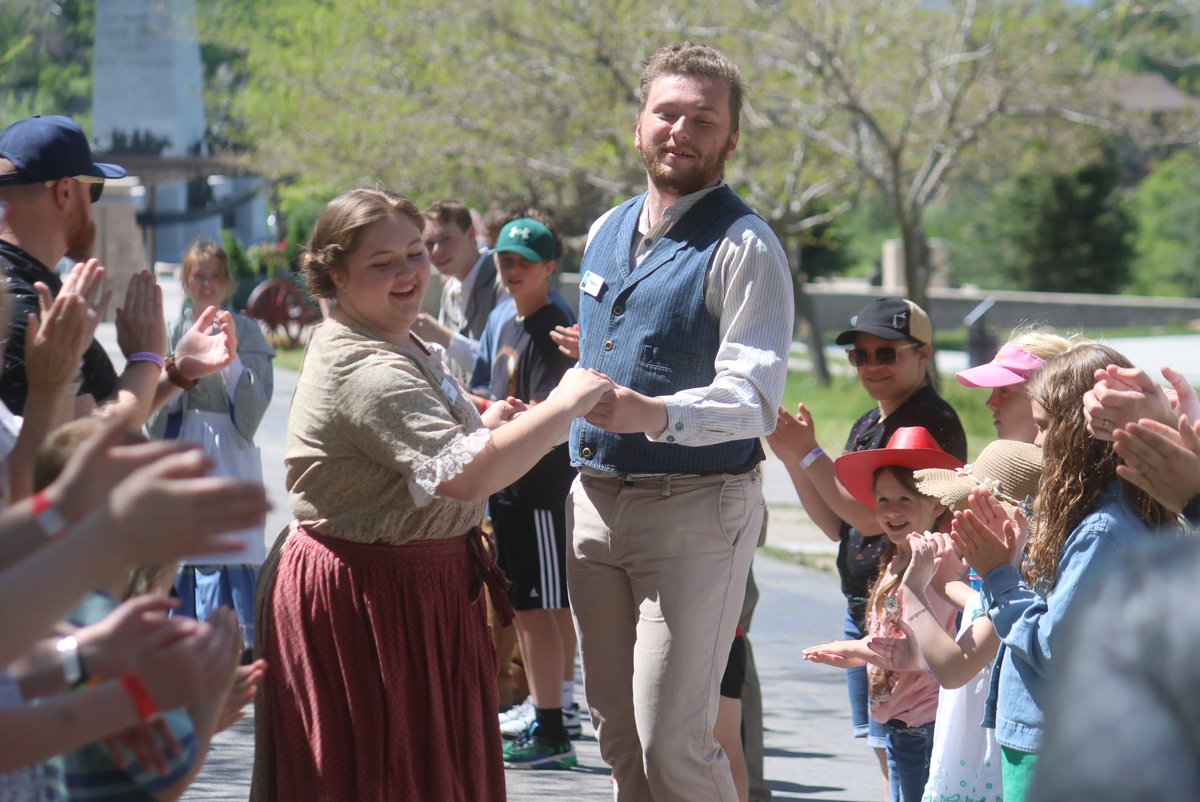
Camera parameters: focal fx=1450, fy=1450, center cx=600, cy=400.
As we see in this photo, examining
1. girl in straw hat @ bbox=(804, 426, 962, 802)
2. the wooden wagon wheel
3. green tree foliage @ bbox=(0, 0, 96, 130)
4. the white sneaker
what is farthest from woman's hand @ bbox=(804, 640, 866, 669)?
green tree foliage @ bbox=(0, 0, 96, 130)

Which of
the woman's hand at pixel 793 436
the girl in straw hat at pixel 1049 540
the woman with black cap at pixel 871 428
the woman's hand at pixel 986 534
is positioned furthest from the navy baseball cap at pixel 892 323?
the woman's hand at pixel 986 534

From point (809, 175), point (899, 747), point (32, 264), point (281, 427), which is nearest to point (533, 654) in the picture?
point (899, 747)

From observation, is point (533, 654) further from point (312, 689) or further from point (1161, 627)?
point (1161, 627)

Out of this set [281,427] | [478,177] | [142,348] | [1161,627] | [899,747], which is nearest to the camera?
[1161,627]

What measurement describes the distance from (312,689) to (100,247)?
29.1m

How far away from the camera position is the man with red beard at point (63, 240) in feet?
11.3

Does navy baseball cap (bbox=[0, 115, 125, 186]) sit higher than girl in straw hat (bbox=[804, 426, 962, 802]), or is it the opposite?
navy baseball cap (bbox=[0, 115, 125, 186])

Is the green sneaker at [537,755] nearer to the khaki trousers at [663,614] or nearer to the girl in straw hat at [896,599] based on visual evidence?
the girl in straw hat at [896,599]

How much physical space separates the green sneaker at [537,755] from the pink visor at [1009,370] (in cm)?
239

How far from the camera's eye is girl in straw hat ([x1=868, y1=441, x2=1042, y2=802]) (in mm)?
3516

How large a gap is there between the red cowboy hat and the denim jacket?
0.92 metres

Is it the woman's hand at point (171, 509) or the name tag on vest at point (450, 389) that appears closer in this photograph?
the woman's hand at point (171, 509)

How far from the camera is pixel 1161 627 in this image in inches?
50.1

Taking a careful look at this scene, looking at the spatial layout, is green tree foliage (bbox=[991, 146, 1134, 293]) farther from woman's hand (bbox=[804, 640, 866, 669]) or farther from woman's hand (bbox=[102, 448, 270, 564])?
woman's hand (bbox=[102, 448, 270, 564])
